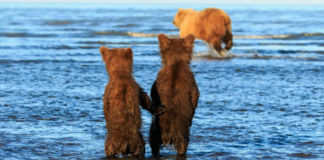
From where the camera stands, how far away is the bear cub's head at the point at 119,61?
6719 millimetres

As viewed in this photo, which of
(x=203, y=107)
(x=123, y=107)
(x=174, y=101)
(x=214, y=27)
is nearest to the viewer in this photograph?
(x=123, y=107)

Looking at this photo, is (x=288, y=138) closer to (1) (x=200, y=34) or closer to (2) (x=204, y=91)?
(2) (x=204, y=91)

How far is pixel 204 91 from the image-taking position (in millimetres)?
11891

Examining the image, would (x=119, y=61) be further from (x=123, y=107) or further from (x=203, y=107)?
(x=203, y=107)

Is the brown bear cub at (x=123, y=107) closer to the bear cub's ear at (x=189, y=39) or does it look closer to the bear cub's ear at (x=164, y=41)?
the bear cub's ear at (x=164, y=41)

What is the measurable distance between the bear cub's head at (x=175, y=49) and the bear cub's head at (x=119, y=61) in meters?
0.61

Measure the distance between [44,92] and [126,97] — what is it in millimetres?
5188

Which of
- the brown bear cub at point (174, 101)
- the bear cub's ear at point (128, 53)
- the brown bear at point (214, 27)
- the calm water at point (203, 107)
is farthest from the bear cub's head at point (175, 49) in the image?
the brown bear at point (214, 27)

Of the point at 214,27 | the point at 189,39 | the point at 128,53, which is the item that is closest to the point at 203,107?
the point at 189,39

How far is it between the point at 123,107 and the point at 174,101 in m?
0.68

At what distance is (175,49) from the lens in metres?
7.27

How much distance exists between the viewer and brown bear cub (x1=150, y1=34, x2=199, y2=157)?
694 cm

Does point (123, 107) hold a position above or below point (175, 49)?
below

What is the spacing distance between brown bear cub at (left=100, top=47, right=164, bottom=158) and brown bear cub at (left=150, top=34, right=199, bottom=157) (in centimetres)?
26
